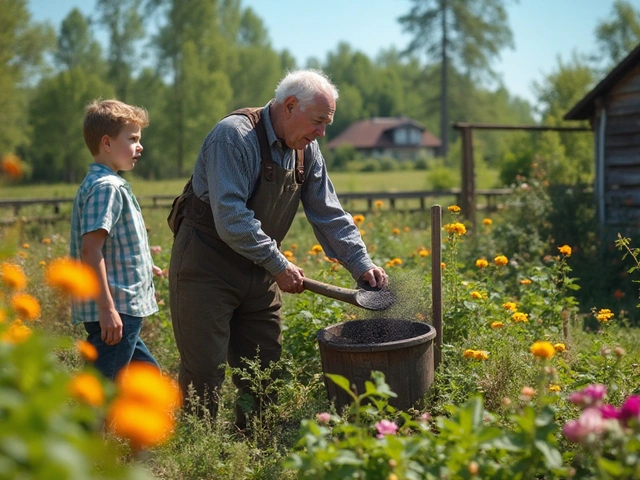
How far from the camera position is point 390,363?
3242 millimetres

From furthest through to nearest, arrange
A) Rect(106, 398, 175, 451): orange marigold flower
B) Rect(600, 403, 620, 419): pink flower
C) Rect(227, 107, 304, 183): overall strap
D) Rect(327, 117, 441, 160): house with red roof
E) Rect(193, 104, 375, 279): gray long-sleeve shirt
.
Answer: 1. Rect(327, 117, 441, 160): house with red roof
2. Rect(227, 107, 304, 183): overall strap
3. Rect(193, 104, 375, 279): gray long-sleeve shirt
4. Rect(600, 403, 620, 419): pink flower
5. Rect(106, 398, 175, 451): orange marigold flower

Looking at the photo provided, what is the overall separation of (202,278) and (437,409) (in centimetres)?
132

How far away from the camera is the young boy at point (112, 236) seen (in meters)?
3.10

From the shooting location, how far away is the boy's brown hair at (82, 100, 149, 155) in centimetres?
323

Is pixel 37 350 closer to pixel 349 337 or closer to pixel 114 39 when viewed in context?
pixel 349 337

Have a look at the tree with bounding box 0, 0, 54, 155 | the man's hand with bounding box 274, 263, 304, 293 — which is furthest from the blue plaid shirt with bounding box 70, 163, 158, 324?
the tree with bounding box 0, 0, 54, 155

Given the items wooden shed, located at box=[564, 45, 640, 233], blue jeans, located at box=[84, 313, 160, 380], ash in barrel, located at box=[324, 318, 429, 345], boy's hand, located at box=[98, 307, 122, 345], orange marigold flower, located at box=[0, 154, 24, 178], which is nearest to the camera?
orange marigold flower, located at box=[0, 154, 24, 178]

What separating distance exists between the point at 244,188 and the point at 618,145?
22.8ft

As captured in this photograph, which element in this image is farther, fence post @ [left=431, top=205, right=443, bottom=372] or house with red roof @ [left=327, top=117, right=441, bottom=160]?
house with red roof @ [left=327, top=117, right=441, bottom=160]

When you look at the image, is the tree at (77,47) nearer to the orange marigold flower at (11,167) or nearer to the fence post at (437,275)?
the fence post at (437,275)

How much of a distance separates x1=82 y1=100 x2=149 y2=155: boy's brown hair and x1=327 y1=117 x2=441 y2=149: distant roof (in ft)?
220

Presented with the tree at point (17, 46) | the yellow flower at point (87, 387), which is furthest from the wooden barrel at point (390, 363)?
the tree at point (17, 46)

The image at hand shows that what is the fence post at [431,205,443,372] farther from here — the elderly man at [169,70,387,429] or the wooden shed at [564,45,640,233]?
the wooden shed at [564,45,640,233]

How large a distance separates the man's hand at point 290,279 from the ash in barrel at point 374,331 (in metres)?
0.35
